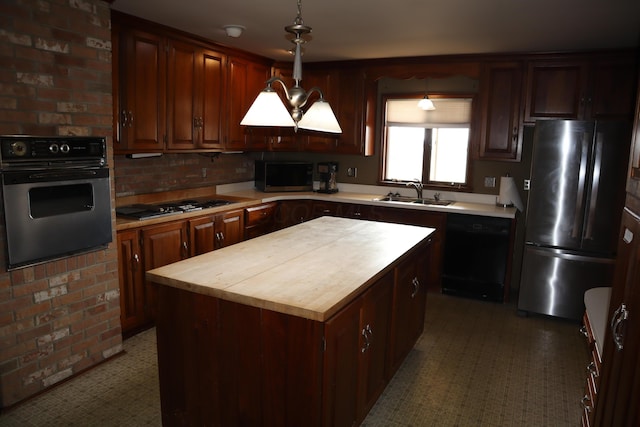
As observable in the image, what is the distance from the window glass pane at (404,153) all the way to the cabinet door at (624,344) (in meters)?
3.51

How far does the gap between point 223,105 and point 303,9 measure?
1.64 metres

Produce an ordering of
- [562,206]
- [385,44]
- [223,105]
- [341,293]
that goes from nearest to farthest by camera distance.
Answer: [341,293] < [562,206] < [385,44] < [223,105]

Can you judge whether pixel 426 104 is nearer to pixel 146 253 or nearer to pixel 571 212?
pixel 571 212

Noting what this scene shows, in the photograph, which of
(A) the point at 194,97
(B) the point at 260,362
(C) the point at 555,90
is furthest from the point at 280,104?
(C) the point at 555,90

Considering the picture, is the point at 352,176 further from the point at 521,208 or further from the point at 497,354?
the point at 497,354

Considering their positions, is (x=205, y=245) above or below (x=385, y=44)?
below

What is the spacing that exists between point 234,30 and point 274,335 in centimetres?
271

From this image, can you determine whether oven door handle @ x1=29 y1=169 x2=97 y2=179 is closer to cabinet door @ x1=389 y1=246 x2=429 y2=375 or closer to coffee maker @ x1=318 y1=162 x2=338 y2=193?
cabinet door @ x1=389 y1=246 x2=429 y2=375

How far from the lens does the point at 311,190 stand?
5418mm

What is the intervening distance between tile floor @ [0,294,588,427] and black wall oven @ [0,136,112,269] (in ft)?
2.71

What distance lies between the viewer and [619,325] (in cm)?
155

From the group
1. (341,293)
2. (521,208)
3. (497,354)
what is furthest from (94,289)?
(521,208)

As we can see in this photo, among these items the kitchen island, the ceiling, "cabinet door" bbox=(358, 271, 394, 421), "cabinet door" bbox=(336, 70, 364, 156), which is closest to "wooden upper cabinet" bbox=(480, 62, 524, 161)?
the ceiling

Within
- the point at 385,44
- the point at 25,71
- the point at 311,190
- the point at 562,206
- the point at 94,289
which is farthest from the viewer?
the point at 311,190
